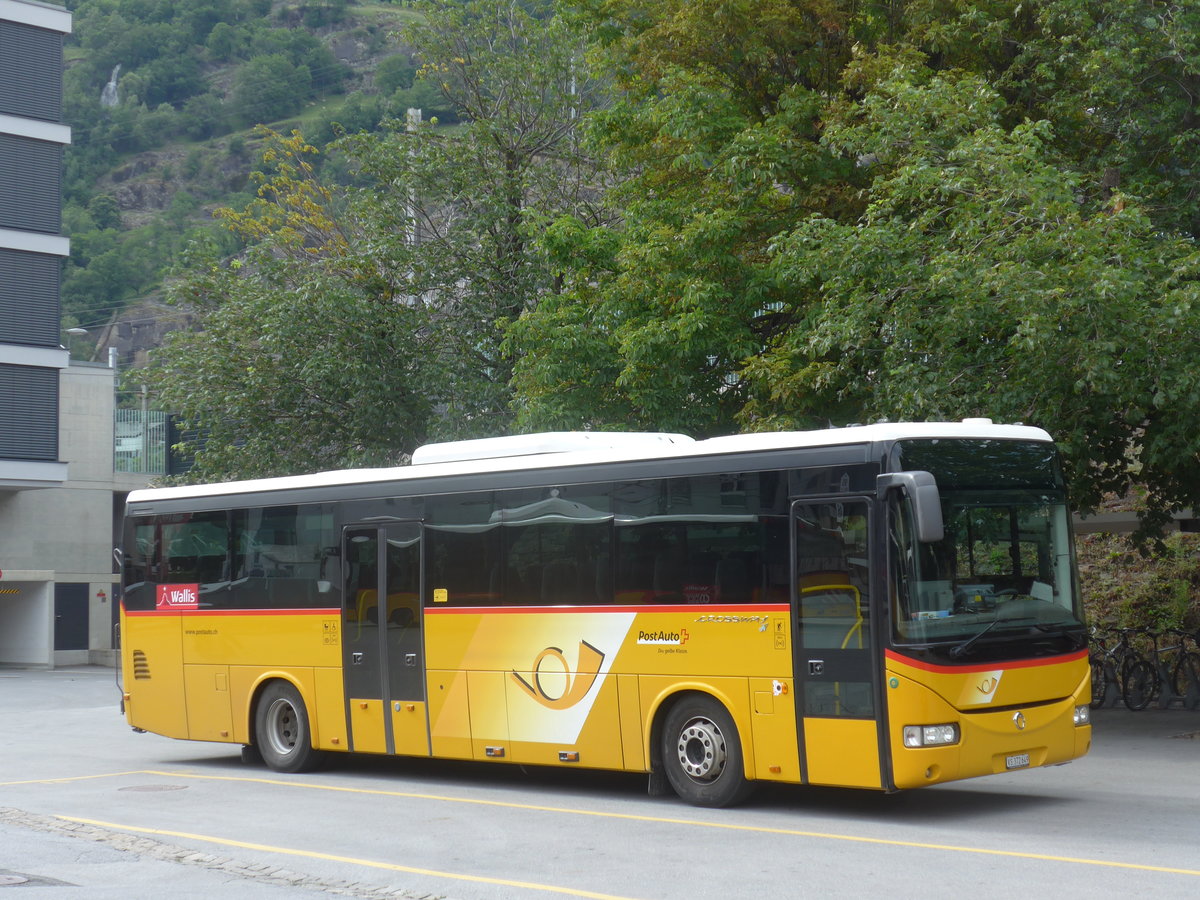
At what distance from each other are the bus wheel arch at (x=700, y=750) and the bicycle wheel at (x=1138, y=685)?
9.89 metres

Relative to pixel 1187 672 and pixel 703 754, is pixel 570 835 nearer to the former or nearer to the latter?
pixel 703 754

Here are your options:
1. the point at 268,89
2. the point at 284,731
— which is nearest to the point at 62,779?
the point at 284,731

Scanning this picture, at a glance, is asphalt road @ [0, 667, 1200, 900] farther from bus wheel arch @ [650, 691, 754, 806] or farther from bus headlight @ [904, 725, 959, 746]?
bus headlight @ [904, 725, 959, 746]

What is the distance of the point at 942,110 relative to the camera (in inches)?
619

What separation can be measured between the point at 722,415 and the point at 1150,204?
624cm

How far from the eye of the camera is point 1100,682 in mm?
20203

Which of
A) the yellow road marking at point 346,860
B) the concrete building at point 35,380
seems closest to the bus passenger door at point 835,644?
the yellow road marking at point 346,860

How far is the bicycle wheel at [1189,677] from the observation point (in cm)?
1905

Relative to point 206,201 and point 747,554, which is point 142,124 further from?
point 747,554

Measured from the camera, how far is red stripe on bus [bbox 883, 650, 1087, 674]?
10.4 meters

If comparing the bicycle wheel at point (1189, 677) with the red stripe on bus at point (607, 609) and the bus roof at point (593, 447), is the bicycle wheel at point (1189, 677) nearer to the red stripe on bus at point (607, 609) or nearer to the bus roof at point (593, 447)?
the bus roof at point (593, 447)

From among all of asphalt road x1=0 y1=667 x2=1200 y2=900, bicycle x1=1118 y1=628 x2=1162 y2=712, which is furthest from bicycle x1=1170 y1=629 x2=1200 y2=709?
asphalt road x1=0 y1=667 x2=1200 y2=900

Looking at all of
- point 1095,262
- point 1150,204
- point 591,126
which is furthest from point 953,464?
point 591,126

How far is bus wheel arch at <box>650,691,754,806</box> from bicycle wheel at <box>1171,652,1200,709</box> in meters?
9.78
